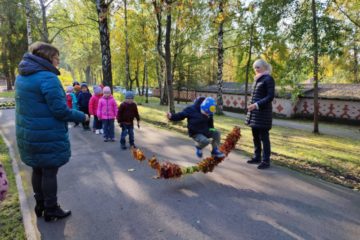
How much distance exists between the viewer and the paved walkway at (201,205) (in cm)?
376

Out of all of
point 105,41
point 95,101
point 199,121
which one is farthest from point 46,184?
point 105,41

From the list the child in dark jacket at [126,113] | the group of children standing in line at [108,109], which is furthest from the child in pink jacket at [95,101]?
the child in dark jacket at [126,113]

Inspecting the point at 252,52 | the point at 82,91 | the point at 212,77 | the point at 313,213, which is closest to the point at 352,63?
the point at 252,52

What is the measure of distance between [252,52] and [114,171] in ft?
70.7

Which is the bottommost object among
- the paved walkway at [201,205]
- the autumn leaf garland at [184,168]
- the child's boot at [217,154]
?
the paved walkway at [201,205]

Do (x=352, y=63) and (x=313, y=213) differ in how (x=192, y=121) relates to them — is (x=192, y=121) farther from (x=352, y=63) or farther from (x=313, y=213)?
(x=352, y=63)

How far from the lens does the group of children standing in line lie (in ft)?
26.7

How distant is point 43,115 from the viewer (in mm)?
3627

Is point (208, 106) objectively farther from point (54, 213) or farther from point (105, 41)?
point (105, 41)

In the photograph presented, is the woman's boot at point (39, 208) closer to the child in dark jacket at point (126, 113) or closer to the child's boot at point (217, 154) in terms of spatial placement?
the child's boot at point (217, 154)

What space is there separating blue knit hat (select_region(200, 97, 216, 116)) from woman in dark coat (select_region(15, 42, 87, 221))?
238 centimetres

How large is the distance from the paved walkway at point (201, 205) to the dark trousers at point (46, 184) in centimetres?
33

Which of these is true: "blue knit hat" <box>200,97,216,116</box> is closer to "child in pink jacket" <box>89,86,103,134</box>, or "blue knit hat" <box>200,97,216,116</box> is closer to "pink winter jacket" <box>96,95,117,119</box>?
"pink winter jacket" <box>96,95,117,119</box>

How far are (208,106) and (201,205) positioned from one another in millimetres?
1831
